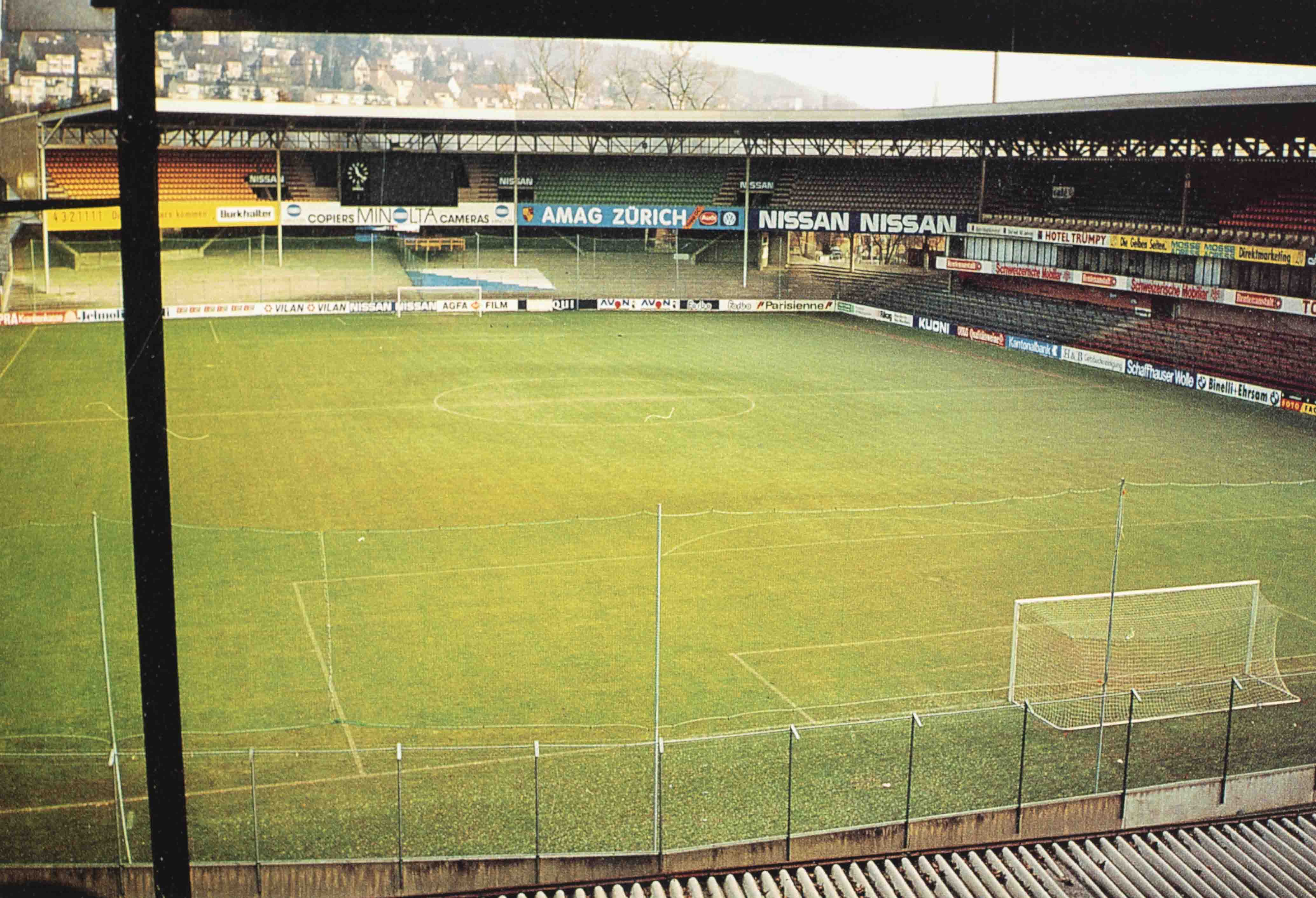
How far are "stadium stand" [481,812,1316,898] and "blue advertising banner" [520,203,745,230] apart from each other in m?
47.1

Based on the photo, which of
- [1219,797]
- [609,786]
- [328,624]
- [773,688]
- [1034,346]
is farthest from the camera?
[1034,346]

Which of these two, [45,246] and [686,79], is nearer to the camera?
[45,246]

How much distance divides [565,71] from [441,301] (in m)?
21.3

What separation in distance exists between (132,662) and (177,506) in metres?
7.61

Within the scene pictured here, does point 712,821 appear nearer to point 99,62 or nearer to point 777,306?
point 99,62

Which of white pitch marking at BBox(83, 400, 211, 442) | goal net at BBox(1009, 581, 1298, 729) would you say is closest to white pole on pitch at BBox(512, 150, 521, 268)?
white pitch marking at BBox(83, 400, 211, 442)

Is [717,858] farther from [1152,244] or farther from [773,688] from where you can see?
[1152,244]

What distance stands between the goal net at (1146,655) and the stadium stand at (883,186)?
127 feet

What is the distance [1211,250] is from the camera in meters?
36.5

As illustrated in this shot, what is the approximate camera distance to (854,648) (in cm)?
1489

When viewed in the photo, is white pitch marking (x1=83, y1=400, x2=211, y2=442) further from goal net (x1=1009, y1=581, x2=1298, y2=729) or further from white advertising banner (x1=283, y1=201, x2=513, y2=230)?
white advertising banner (x1=283, y1=201, x2=513, y2=230)

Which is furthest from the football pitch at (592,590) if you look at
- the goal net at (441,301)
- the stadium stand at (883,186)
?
the stadium stand at (883,186)

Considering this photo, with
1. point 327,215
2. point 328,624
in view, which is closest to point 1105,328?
point 327,215

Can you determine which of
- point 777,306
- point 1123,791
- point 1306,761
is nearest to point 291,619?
point 1123,791
